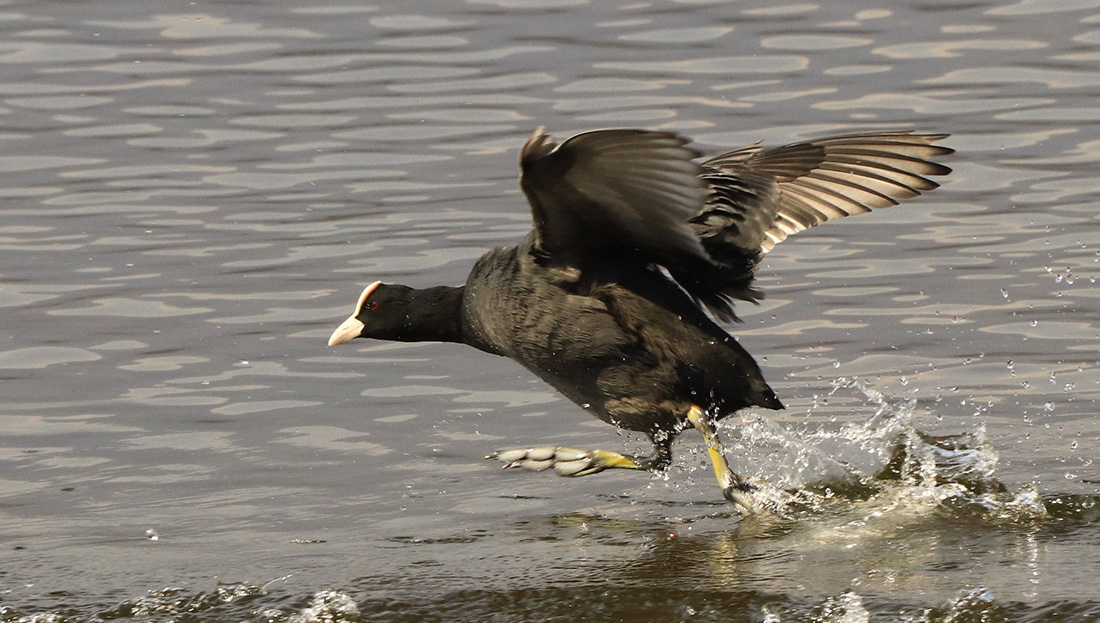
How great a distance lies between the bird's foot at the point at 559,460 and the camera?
6.07 metres

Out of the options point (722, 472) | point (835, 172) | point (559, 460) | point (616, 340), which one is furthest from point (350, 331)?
point (835, 172)

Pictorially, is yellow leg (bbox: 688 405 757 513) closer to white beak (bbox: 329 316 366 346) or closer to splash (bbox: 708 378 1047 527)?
splash (bbox: 708 378 1047 527)

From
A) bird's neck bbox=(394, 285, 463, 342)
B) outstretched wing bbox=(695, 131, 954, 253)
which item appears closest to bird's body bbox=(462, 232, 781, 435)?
bird's neck bbox=(394, 285, 463, 342)

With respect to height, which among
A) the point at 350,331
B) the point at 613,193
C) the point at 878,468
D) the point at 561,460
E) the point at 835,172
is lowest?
the point at 878,468

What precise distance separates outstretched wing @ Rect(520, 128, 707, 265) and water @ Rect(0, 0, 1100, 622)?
948 millimetres

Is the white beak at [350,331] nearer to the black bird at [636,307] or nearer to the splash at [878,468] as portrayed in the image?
the black bird at [636,307]

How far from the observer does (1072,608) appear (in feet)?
14.7

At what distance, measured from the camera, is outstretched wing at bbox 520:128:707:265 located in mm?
5035

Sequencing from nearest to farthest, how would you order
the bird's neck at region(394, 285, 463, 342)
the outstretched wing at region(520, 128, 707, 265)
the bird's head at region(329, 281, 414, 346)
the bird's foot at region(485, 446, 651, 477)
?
1. the outstretched wing at region(520, 128, 707, 265)
2. the bird's foot at region(485, 446, 651, 477)
3. the bird's neck at region(394, 285, 463, 342)
4. the bird's head at region(329, 281, 414, 346)

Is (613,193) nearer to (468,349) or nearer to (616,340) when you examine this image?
(616,340)

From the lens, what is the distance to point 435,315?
6.45 meters

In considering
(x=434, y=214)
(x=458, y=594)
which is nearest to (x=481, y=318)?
(x=458, y=594)

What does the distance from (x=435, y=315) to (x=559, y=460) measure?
768mm

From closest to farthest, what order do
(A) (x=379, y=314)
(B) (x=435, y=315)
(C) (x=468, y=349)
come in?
1. (B) (x=435, y=315)
2. (A) (x=379, y=314)
3. (C) (x=468, y=349)
